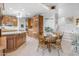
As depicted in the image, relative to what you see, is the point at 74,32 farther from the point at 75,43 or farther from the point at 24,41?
the point at 24,41

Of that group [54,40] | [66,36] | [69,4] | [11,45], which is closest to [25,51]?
[11,45]

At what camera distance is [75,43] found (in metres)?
2.57

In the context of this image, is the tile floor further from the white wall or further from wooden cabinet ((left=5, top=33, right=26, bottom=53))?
the white wall

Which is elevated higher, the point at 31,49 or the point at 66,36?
the point at 66,36

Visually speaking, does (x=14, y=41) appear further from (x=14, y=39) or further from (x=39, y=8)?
(x=39, y=8)

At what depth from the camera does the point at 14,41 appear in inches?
103

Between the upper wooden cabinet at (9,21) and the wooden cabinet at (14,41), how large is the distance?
0.25 m

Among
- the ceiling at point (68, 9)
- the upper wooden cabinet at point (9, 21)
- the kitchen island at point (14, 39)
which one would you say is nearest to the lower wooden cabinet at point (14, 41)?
the kitchen island at point (14, 39)

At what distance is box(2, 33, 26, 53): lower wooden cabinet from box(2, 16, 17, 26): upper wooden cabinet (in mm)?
246

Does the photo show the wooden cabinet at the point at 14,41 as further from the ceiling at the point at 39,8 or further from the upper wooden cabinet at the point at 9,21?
the ceiling at the point at 39,8

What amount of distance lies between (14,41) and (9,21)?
1.39 feet

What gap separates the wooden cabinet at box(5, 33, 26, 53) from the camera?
254cm

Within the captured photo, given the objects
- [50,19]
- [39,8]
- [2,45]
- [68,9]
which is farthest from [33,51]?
[68,9]

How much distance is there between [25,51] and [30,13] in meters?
0.76
